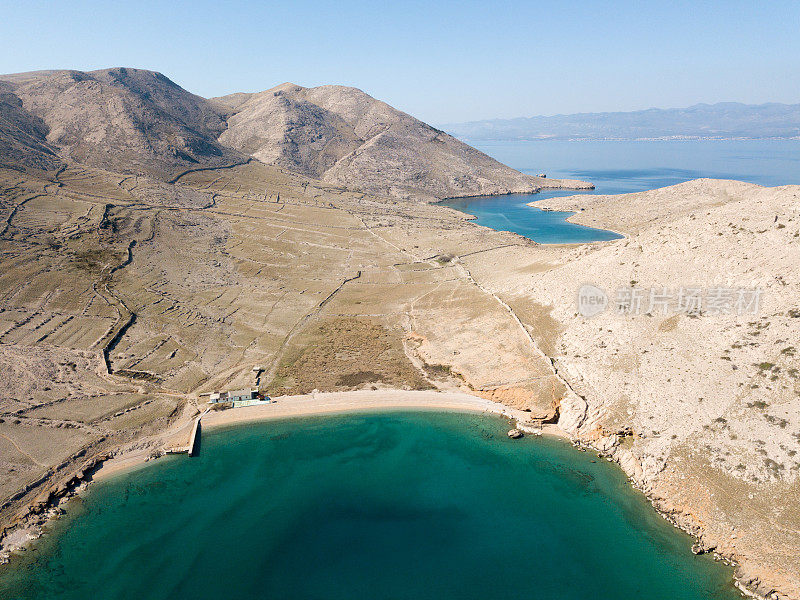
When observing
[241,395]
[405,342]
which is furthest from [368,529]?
[405,342]

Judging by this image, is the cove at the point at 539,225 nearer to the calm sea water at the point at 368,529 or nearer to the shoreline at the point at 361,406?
the shoreline at the point at 361,406

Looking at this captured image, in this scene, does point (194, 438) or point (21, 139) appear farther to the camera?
point (21, 139)

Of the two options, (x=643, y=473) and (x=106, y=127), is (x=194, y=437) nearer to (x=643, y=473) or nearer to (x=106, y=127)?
(x=643, y=473)

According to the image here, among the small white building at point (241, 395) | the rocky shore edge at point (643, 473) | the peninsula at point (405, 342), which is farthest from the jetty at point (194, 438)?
the rocky shore edge at point (643, 473)

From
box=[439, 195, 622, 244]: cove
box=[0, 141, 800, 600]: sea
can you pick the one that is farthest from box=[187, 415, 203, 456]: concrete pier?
box=[439, 195, 622, 244]: cove

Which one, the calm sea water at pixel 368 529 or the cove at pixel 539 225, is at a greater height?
the cove at pixel 539 225

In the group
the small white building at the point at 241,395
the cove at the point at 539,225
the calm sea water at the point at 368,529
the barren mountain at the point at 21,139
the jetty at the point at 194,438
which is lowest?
the calm sea water at the point at 368,529
